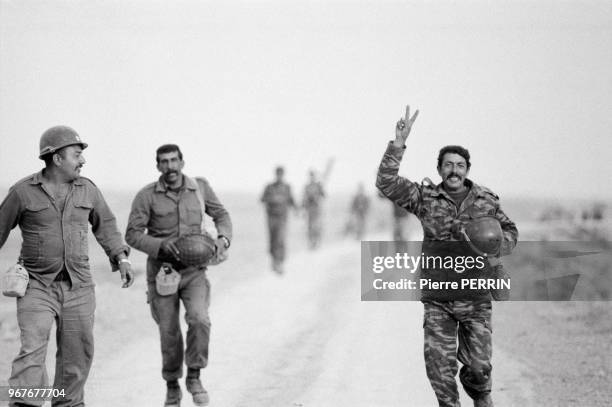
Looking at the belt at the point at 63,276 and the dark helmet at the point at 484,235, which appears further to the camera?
the dark helmet at the point at 484,235

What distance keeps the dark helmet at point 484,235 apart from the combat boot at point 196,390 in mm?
2649

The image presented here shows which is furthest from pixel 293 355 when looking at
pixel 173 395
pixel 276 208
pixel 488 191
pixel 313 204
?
pixel 313 204

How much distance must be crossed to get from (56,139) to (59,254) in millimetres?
837

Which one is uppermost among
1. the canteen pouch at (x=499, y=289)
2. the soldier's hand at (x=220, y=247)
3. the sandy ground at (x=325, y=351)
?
the soldier's hand at (x=220, y=247)

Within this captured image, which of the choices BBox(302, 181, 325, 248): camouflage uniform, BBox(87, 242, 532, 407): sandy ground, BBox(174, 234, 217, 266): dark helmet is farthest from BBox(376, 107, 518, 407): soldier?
BBox(302, 181, 325, 248): camouflage uniform

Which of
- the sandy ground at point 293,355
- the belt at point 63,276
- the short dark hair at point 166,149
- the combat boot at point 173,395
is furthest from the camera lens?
the sandy ground at point 293,355

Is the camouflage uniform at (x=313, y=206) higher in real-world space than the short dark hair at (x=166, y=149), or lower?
lower

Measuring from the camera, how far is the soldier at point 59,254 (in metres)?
5.45

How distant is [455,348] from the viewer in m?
5.84

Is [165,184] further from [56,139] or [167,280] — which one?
[56,139]

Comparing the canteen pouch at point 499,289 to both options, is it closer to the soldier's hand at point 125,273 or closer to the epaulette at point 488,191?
the epaulette at point 488,191

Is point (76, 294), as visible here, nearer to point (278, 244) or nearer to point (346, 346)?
point (346, 346)

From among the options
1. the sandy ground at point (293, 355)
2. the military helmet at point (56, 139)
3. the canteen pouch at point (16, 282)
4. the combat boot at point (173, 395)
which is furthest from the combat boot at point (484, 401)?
the military helmet at point (56, 139)

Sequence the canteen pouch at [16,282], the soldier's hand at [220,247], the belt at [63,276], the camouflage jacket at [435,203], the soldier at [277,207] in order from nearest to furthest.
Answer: the canteen pouch at [16,282]
the belt at [63,276]
the camouflage jacket at [435,203]
the soldier's hand at [220,247]
the soldier at [277,207]
